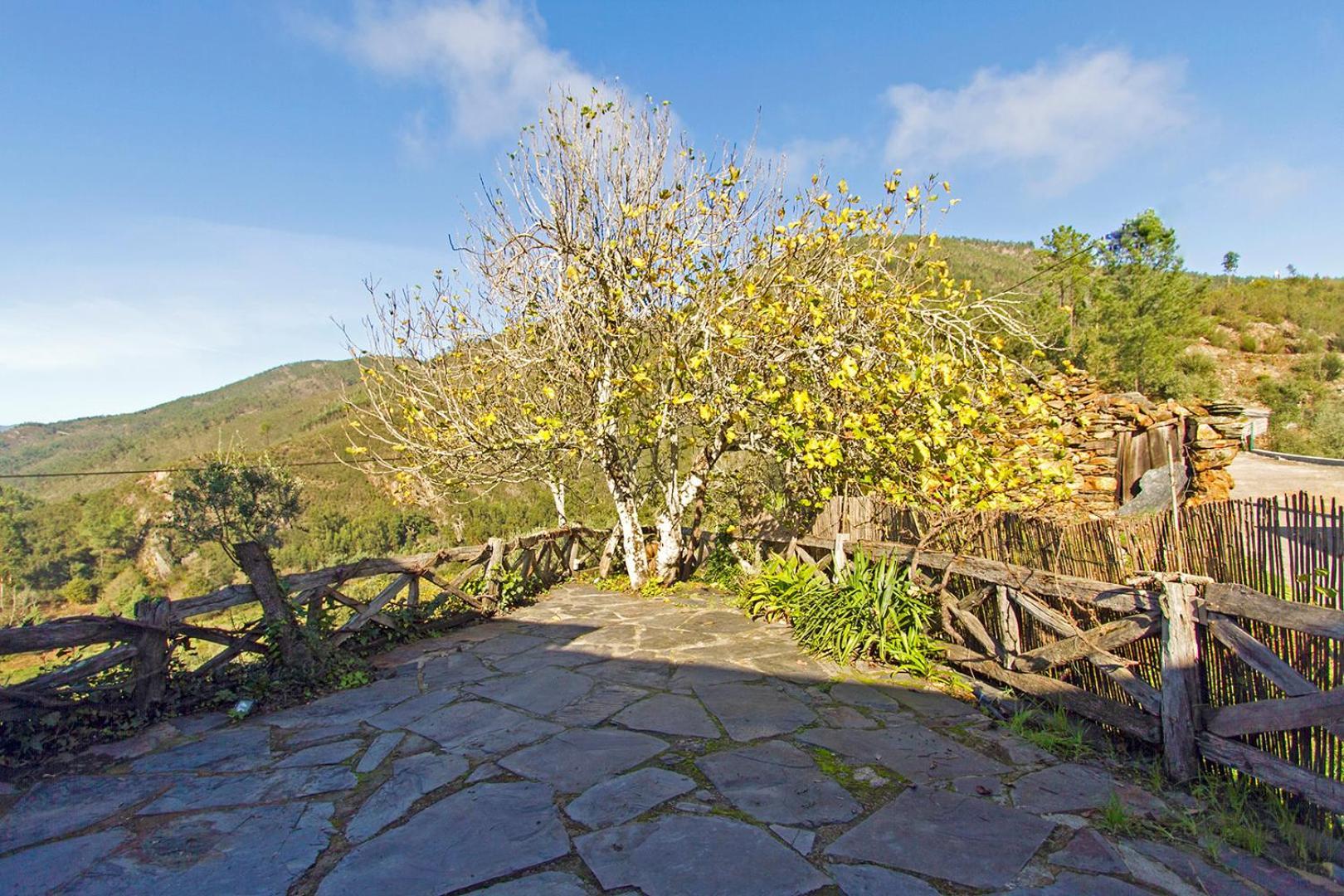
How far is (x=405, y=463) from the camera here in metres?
8.98

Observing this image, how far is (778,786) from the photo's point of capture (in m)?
3.18

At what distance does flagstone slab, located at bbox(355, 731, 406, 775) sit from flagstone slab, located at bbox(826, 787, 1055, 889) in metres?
2.45

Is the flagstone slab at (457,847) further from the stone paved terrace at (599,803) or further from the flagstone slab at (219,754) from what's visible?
the flagstone slab at (219,754)

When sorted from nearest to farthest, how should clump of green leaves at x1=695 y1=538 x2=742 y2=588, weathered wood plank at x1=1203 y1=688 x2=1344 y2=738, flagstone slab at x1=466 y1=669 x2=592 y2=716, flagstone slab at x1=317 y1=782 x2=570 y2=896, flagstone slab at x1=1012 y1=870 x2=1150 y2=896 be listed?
flagstone slab at x1=1012 y1=870 x2=1150 y2=896
flagstone slab at x1=317 y1=782 x2=570 y2=896
weathered wood plank at x1=1203 y1=688 x2=1344 y2=738
flagstone slab at x1=466 y1=669 x2=592 y2=716
clump of green leaves at x1=695 y1=538 x2=742 y2=588

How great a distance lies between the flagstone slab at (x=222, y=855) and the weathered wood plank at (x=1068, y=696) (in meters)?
3.96

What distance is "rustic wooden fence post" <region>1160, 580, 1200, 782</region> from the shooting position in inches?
125

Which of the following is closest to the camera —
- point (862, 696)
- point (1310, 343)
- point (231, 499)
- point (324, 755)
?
point (324, 755)

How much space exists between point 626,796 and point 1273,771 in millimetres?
2827

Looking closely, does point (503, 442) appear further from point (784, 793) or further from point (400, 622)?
point (784, 793)

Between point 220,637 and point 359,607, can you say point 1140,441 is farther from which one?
point 220,637

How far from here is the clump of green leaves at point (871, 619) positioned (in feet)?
17.1

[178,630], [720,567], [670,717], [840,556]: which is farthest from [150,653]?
[720,567]

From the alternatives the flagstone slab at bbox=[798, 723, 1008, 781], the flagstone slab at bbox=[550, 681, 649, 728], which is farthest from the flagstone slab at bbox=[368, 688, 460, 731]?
the flagstone slab at bbox=[798, 723, 1008, 781]

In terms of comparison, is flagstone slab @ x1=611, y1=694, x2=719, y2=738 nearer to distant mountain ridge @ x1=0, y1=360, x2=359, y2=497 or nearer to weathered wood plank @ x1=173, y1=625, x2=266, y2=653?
weathered wood plank @ x1=173, y1=625, x2=266, y2=653
